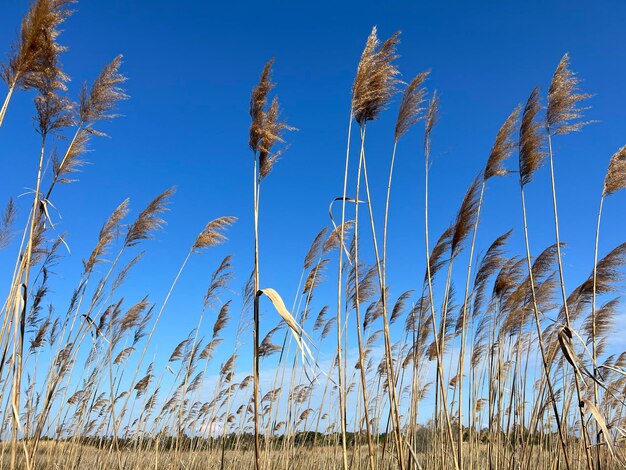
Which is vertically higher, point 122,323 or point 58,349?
point 122,323

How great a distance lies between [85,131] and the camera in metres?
3.15

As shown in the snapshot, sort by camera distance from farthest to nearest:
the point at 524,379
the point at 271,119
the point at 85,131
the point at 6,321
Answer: the point at 524,379 < the point at 85,131 < the point at 6,321 < the point at 271,119

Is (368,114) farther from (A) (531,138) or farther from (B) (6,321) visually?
(B) (6,321)

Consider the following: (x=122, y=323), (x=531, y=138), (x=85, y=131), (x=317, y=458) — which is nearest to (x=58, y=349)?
(x=122, y=323)

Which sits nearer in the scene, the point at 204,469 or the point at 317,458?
the point at 317,458

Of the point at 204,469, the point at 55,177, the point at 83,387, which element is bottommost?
the point at 204,469

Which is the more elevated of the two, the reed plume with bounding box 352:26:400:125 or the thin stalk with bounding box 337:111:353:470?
the reed plume with bounding box 352:26:400:125

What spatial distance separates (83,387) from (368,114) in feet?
17.1

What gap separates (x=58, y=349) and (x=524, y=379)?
15.6 feet

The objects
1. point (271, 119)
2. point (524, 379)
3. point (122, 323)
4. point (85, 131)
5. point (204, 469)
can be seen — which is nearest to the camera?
point (271, 119)

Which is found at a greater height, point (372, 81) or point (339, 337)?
point (372, 81)

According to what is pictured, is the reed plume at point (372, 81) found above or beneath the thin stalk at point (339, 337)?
above

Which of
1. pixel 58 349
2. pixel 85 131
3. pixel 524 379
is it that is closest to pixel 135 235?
pixel 58 349

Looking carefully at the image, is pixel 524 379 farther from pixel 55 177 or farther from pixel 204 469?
pixel 55 177
